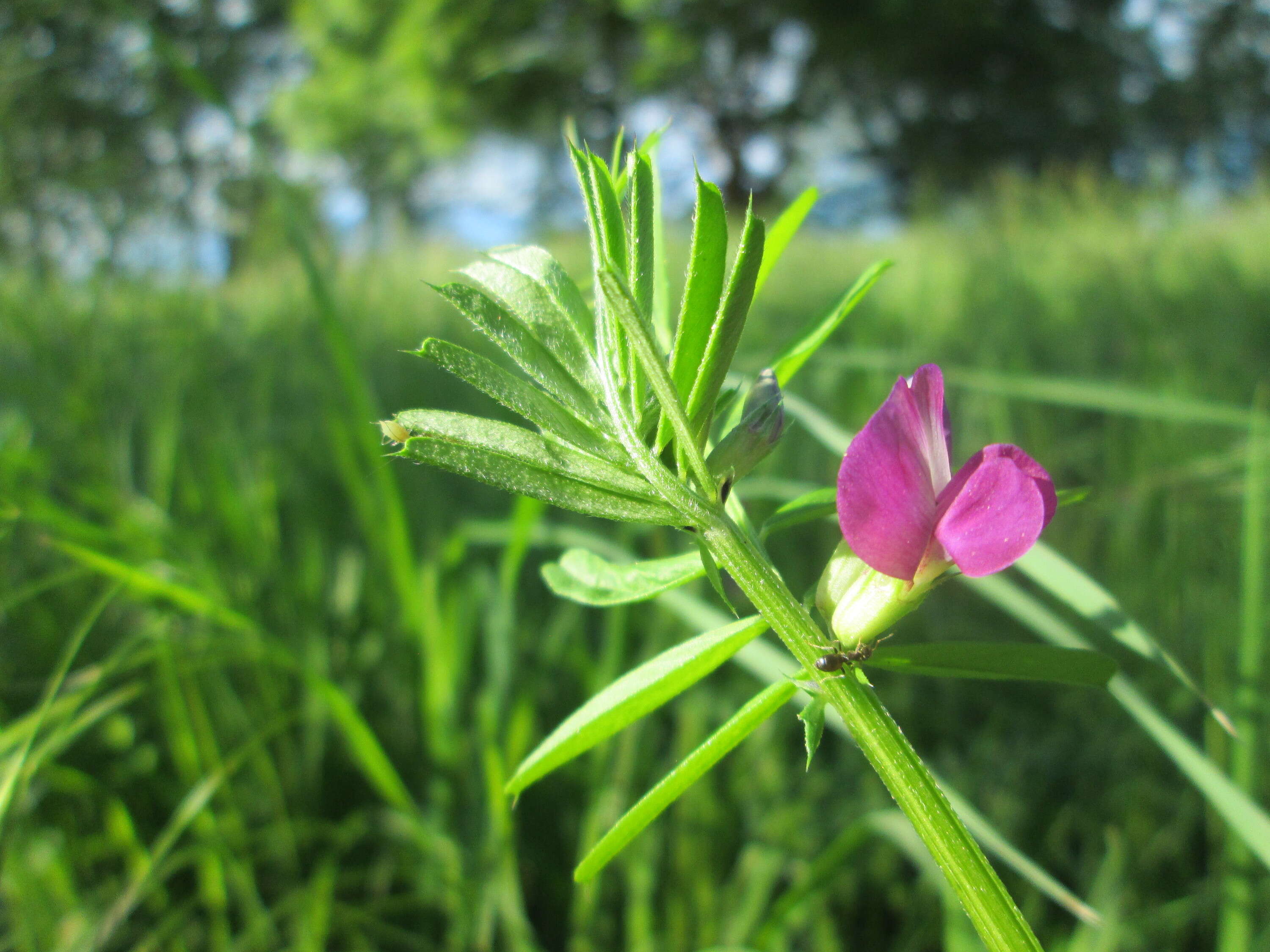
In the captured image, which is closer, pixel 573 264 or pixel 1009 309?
pixel 1009 309

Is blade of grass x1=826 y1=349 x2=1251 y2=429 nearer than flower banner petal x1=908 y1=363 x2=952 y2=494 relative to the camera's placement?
No

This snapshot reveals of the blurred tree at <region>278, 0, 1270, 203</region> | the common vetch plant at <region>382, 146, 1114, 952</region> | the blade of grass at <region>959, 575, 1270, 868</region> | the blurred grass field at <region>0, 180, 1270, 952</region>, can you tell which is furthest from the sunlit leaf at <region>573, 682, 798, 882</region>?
the blurred tree at <region>278, 0, 1270, 203</region>

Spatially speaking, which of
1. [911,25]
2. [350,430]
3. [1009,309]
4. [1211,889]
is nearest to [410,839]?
[350,430]

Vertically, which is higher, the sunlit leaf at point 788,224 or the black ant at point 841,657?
the sunlit leaf at point 788,224

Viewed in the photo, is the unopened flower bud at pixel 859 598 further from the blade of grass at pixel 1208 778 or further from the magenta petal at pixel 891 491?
the blade of grass at pixel 1208 778

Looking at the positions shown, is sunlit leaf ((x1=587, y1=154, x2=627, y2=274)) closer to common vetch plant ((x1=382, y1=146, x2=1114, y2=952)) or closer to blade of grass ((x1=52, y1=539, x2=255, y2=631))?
common vetch plant ((x1=382, y1=146, x2=1114, y2=952))

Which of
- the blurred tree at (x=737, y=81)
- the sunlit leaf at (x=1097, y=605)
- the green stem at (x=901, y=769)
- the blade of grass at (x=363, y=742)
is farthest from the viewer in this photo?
the blurred tree at (x=737, y=81)

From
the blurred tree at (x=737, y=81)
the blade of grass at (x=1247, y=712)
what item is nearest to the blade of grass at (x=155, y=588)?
the blade of grass at (x=1247, y=712)

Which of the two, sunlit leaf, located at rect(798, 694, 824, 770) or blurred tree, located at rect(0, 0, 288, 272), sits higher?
blurred tree, located at rect(0, 0, 288, 272)

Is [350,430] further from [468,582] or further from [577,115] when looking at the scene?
[577,115]
